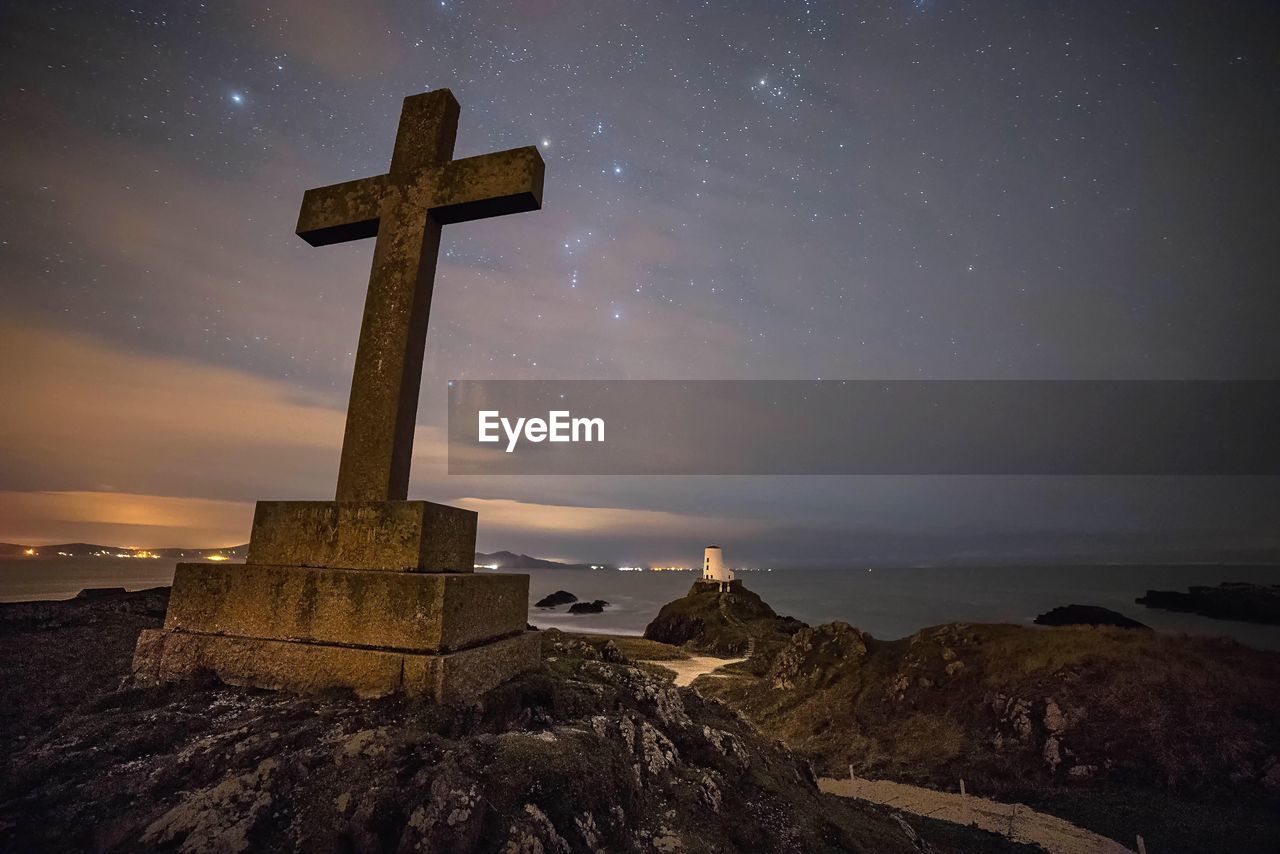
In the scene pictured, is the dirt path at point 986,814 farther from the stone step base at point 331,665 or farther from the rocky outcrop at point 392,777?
the stone step base at point 331,665

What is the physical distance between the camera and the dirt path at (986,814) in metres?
10.5

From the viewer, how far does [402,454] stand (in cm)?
448

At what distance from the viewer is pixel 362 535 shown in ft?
12.8

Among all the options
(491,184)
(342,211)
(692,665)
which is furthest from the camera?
(692,665)

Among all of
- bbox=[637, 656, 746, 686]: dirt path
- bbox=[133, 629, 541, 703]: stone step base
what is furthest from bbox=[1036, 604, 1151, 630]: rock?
bbox=[133, 629, 541, 703]: stone step base

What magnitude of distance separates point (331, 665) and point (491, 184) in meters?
3.93

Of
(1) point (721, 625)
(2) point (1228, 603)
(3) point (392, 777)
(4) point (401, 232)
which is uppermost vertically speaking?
(4) point (401, 232)

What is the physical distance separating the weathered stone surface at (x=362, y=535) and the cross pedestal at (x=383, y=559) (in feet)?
0.03

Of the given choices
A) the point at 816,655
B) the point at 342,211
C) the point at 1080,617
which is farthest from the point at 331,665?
the point at 1080,617

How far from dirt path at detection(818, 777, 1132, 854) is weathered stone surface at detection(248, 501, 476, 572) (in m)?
9.91

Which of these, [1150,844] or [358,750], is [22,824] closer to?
[358,750]

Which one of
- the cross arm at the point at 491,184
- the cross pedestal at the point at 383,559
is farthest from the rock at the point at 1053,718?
the cross arm at the point at 491,184

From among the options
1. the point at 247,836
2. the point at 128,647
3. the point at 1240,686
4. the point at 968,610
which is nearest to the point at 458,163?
the point at 247,836

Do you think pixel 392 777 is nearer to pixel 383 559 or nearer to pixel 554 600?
pixel 383 559
